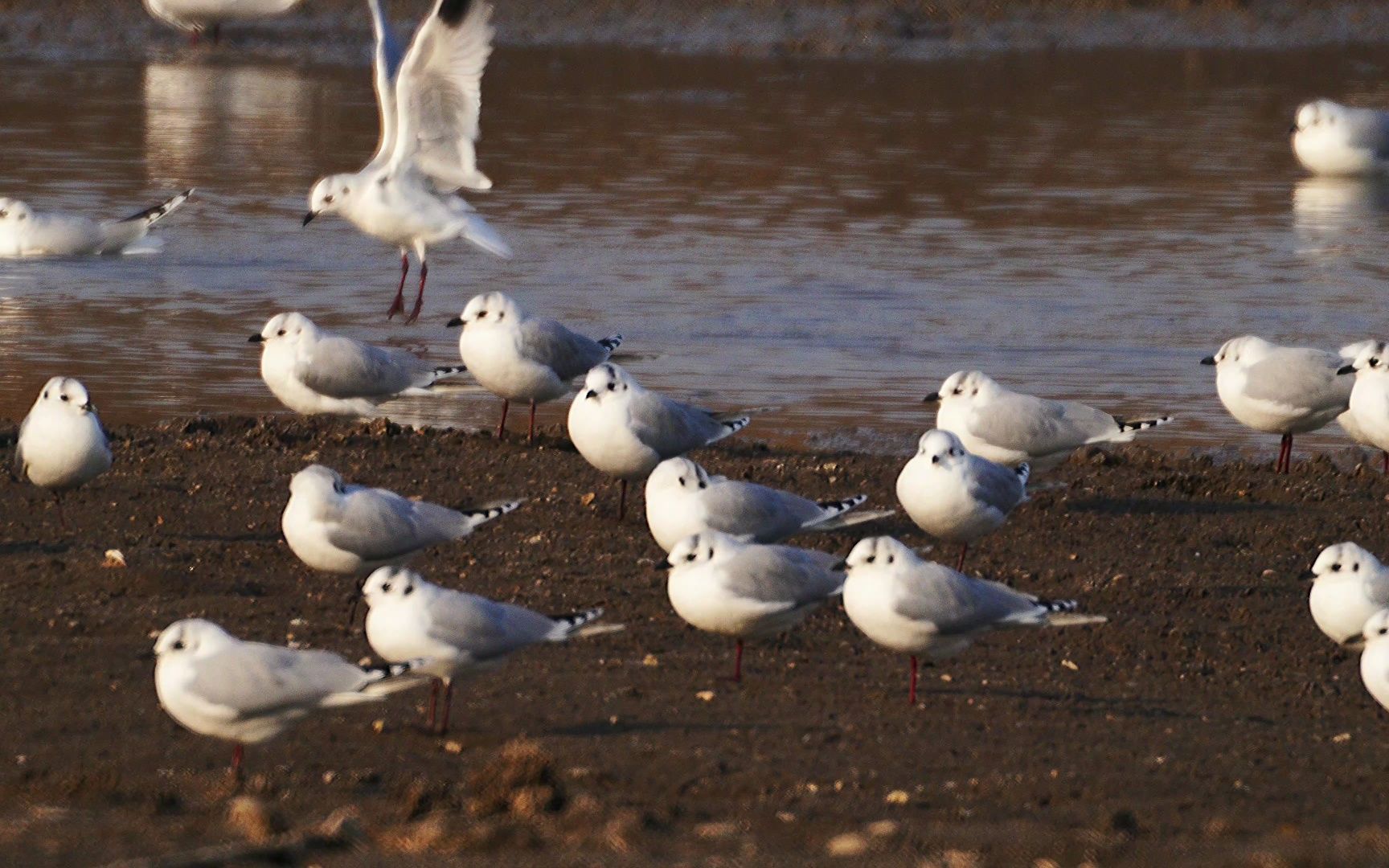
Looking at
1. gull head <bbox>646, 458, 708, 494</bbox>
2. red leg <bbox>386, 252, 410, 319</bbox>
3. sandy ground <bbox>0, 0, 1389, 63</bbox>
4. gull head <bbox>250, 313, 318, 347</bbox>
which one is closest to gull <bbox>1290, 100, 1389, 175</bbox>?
sandy ground <bbox>0, 0, 1389, 63</bbox>

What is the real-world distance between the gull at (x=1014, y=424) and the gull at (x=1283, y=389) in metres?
0.85

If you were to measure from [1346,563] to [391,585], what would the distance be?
2.79 metres

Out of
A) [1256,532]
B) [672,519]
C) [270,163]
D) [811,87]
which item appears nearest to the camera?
[672,519]

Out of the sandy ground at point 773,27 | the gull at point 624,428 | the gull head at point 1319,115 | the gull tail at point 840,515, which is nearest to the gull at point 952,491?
the gull tail at point 840,515

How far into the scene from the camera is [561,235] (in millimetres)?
15734

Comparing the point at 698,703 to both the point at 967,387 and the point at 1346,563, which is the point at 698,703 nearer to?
the point at 1346,563

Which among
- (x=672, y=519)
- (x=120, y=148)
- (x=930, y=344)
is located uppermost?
(x=672, y=519)

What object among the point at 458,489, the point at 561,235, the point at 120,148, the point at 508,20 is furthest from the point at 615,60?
the point at 458,489

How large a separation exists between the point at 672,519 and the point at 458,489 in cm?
161

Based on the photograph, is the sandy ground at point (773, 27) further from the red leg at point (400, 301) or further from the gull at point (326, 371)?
the gull at point (326, 371)

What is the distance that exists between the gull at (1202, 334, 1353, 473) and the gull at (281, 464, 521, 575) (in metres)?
3.84

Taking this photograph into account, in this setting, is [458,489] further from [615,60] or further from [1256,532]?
[615,60]

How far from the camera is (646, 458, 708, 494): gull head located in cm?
726

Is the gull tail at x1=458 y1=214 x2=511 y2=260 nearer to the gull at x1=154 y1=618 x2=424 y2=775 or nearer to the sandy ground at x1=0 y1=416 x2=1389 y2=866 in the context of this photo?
the sandy ground at x1=0 y1=416 x2=1389 y2=866
